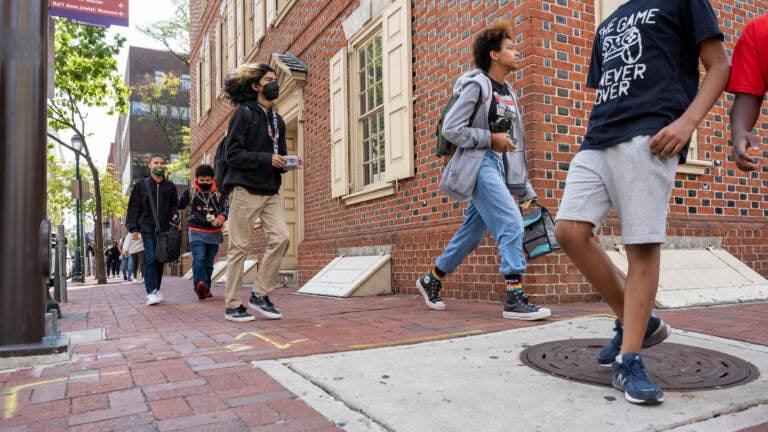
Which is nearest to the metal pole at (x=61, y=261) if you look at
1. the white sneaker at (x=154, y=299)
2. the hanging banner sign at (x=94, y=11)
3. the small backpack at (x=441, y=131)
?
the white sneaker at (x=154, y=299)

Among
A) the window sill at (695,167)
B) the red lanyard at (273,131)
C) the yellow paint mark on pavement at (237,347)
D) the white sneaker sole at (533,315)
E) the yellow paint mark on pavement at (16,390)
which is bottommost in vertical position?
the yellow paint mark on pavement at (16,390)

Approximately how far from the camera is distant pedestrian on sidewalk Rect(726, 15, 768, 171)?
5.87 feet

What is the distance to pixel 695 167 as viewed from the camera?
5621mm

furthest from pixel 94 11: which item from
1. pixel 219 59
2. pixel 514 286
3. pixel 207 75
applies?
pixel 207 75

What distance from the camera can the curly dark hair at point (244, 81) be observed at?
452 cm

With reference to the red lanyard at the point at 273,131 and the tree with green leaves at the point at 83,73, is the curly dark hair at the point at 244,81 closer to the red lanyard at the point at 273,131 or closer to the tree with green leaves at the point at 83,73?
the red lanyard at the point at 273,131

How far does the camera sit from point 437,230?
5.76m

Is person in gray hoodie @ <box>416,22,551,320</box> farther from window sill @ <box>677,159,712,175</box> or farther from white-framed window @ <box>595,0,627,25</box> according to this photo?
window sill @ <box>677,159,712,175</box>

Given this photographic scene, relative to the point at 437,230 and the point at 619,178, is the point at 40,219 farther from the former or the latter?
the point at 437,230

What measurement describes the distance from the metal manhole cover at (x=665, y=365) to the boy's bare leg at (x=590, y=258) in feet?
0.98

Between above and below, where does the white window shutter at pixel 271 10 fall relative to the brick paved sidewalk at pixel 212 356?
above

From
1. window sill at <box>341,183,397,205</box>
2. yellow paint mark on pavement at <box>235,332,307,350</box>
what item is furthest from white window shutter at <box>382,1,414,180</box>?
yellow paint mark on pavement at <box>235,332,307,350</box>

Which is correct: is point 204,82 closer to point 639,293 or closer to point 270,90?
point 270,90

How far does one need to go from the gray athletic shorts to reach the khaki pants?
266 cm
